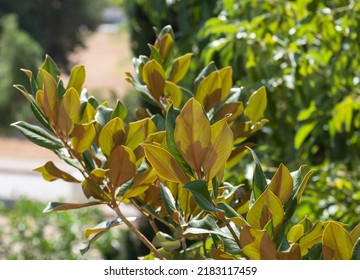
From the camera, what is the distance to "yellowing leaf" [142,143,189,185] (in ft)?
3.39

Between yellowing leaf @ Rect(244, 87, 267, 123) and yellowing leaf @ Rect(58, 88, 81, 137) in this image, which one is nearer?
yellowing leaf @ Rect(58, 88, 81, 137)

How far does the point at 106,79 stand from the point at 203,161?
2684 cm

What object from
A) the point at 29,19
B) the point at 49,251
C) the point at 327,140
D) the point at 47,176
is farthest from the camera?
the point at 29,19

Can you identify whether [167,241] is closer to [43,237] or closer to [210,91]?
[210,91]

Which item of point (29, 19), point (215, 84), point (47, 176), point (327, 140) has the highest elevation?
point (29, 19)

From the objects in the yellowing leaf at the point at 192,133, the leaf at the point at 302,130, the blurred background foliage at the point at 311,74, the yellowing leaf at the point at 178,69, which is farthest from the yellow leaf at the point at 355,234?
the leaf at the point at 302,130

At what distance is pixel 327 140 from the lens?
9.66 ft

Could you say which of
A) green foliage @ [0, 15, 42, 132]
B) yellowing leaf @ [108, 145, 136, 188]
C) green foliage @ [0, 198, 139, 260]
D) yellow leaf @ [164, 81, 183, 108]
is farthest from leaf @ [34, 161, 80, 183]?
green foliage @ [0, 15, 42, 132]

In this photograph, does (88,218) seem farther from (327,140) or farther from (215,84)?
(215,84)

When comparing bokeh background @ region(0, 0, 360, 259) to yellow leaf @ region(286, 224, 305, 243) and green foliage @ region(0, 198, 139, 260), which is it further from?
green foliage @ region(0, 198, 139, 260)

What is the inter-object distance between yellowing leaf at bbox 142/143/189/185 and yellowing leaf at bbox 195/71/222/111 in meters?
0.33

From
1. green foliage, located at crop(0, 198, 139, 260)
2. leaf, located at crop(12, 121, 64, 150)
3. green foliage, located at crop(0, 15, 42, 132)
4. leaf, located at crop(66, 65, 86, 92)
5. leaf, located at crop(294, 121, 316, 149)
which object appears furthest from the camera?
green foliage, located at crop(0, 15, 42, 132)

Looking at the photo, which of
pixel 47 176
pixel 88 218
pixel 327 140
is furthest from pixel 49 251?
pixel 47 176

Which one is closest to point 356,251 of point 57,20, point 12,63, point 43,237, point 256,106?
point 256,106
